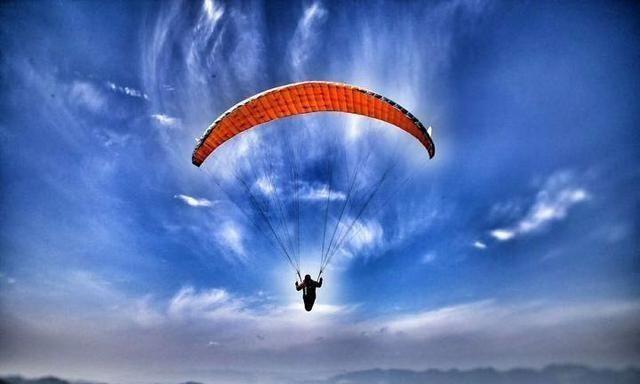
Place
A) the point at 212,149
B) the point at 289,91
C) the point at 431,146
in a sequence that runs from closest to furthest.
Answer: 1. the point at 289,91
2. the point at 431,146
3. the point at 212,149

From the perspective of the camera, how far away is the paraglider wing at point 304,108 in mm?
15008

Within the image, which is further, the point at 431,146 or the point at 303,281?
the point at 303,281

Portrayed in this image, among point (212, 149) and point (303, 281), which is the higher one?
point (212, 149)

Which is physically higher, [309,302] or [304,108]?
[304,108]

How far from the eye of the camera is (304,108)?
1655 cm

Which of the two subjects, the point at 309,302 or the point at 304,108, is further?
the point at 309,302

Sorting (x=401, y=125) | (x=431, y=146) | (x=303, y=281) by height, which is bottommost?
(x=303, y=281)

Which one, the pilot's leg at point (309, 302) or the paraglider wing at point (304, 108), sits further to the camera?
the pilot's leg at point (309, 302)

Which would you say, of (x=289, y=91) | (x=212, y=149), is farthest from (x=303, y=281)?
(x=289, y=91)

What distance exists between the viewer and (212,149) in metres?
17.6

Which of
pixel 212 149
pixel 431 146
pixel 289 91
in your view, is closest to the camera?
pixel 289 91

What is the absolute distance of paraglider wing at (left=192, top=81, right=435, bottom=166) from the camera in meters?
15.0

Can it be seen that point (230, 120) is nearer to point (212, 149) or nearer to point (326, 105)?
point (212, 149)

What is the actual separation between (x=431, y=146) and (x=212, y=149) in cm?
1102
